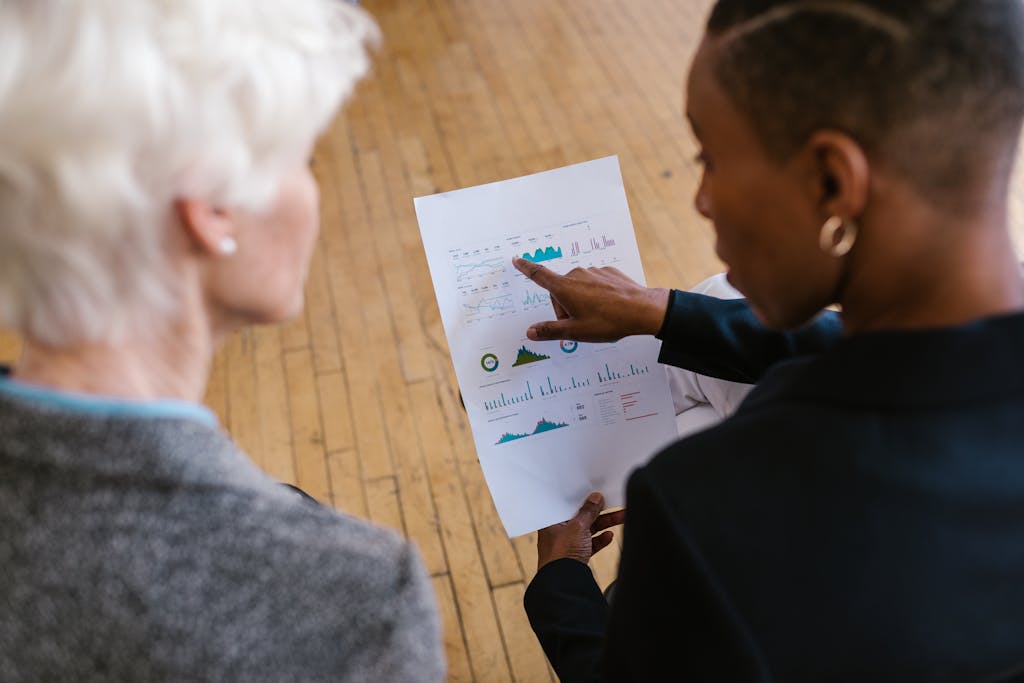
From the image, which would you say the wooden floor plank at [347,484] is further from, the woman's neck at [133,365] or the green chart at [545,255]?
the woman's neck at [133,365]

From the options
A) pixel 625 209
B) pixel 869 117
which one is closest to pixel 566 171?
pixel 625 209

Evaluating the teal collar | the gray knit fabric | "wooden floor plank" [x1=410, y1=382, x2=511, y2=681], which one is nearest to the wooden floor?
"wooden floor plank" [x1=410, y1=382, x2=511, y2=681]

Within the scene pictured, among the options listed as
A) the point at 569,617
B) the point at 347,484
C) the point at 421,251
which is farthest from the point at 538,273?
the point at 421,251

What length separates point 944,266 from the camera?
2.78 feet

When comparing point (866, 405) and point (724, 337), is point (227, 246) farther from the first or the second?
point (724, 337)

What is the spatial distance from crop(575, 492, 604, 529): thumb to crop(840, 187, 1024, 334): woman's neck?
660mm

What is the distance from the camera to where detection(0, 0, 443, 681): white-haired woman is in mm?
753

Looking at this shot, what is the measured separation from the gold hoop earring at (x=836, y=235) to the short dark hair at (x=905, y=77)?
2.8 inches

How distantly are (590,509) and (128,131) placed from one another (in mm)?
921

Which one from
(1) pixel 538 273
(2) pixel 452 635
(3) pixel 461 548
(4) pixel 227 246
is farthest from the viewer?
(3) pixel 461 548

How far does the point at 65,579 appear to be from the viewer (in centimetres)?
77

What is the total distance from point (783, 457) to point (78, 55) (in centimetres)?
70

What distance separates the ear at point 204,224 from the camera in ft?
2.71

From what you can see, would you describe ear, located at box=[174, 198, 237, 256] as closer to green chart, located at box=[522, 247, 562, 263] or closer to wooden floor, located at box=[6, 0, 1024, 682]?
green chart, located at box=[522, 247, 562, 263]
